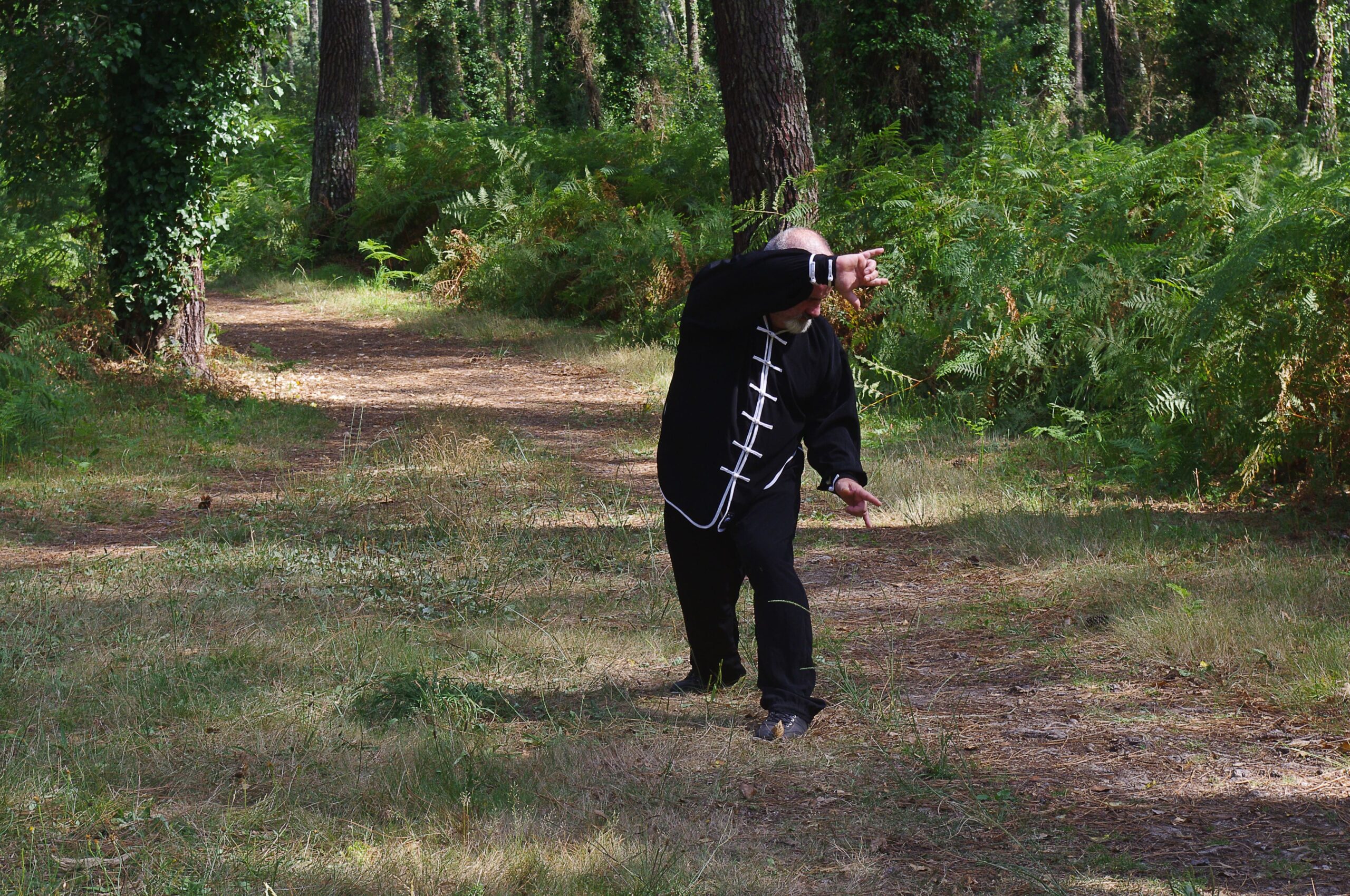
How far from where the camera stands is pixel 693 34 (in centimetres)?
4559

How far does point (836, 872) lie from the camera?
11.0 ft

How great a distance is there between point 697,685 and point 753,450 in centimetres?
106

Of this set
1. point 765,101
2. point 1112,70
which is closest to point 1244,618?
point 765,101

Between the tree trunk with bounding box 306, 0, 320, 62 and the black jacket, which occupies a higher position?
the tree trunk with bounding box 306, 0, 320, 62

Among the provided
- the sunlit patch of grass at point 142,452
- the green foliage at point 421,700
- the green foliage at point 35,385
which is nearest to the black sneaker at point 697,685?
the green foliage at point 421,700

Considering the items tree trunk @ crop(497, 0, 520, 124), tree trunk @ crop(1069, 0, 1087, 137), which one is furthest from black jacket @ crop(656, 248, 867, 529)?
tree trunk @ crop(497, 0, 520, 124)

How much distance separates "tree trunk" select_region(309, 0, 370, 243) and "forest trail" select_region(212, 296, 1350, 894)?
581 inches

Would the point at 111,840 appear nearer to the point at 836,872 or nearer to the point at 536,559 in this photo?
the point at 836,872

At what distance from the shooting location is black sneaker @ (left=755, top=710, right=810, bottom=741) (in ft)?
13.9

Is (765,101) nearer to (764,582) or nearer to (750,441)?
(750,441)

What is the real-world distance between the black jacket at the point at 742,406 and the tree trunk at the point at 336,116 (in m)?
16.3

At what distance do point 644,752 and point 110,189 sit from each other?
9024 mm

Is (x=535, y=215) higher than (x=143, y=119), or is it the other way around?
(x=143, y=119)

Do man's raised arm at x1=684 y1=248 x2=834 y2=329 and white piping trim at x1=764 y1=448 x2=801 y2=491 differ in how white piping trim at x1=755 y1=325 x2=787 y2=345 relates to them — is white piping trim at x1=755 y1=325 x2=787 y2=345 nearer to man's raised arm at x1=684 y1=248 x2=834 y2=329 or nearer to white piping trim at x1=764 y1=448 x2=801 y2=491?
man's raised arm at x1=684 y1=248 x2=834 y2=329
